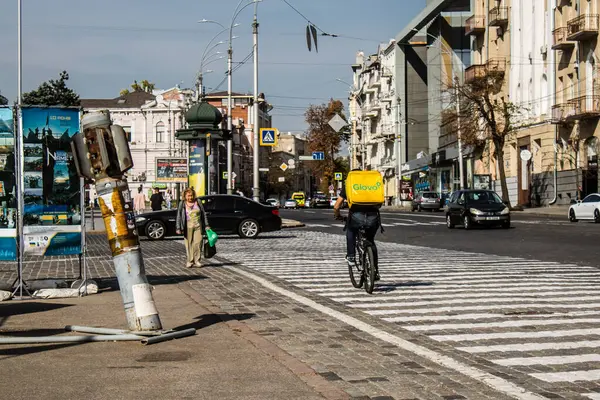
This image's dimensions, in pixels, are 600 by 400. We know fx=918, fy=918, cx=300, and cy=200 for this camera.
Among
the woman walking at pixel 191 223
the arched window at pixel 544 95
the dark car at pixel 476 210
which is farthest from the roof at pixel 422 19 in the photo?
the woman walking at pixel 191 223

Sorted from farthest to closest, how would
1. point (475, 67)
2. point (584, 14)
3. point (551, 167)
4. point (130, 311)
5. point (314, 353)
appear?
point (475, 67)
point (551, 167)
point (584, 14)
point (130, 311)
point (314, 353)

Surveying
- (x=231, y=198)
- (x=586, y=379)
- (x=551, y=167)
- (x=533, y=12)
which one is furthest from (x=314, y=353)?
(x=533, y=12)

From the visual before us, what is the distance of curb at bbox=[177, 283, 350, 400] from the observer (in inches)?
251

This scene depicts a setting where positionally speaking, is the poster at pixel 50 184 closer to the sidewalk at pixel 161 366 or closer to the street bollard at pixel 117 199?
the sidewalk at pixel 161 366

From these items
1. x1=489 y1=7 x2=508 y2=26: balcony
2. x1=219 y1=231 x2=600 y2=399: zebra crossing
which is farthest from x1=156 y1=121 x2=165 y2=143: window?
x1=219 y1=231 x2=600 y2=399: zebra crossing

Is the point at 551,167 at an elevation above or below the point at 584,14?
below

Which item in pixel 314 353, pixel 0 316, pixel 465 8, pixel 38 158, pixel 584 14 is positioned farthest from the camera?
pixel 465 8

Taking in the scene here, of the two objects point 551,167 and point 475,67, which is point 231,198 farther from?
point 475,67

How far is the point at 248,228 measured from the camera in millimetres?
31016

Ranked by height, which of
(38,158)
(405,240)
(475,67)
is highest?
(475,67)

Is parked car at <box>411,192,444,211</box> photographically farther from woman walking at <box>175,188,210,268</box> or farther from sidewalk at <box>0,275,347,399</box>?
sidewalk at <box>0,275,347,399</box>

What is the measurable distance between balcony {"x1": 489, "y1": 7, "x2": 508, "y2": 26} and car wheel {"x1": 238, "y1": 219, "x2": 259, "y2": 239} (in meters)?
39.8

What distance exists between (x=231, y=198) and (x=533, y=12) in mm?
36338

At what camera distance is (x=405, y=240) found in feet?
95.5
